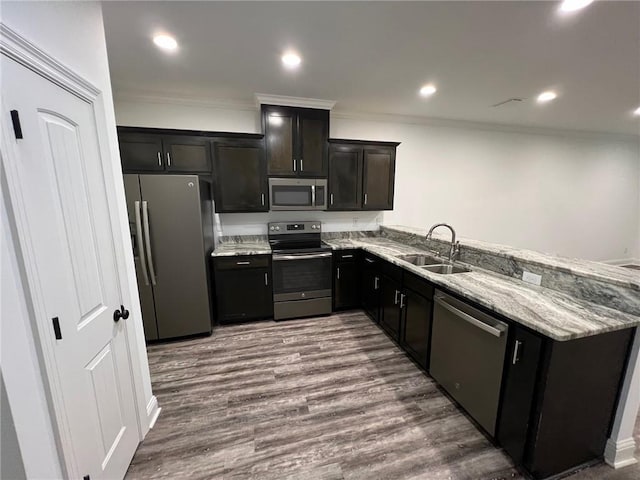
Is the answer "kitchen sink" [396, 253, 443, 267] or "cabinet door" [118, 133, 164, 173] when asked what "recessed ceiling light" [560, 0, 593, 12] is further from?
"cabinet door" [118, 133, 164, 173]

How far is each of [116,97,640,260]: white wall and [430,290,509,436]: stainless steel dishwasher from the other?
2289 mm

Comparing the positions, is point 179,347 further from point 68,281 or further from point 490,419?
point 490,419

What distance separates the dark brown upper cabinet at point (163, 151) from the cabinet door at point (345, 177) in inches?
62.7

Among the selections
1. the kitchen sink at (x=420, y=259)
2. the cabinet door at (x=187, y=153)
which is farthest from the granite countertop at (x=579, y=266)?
the cabinet door at (x=187, y=153)

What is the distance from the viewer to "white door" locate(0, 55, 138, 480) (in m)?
0.93

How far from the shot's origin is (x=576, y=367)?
135 centimetres

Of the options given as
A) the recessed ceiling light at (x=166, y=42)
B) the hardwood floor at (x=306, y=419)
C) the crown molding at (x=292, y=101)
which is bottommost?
the hardwood floor at (x=306, y=419)

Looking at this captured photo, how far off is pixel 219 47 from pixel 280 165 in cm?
136

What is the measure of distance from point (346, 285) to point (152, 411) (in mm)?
2355

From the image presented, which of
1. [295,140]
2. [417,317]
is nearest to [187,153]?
[295,140]

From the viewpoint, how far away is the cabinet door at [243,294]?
3072 mm

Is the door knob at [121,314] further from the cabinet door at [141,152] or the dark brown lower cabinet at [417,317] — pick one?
the dark brown lower cabinet at [417,317]

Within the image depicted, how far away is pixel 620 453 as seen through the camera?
1.51 metres

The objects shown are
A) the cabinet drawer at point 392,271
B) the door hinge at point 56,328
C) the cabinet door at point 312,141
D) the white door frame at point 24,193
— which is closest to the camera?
the white door frame at point 24,193
